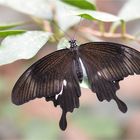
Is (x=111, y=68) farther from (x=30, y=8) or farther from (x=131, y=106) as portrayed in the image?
(x=131, y=106)

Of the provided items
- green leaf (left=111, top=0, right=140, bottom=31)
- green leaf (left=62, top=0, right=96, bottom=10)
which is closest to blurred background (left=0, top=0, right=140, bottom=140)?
green leaf (left=111, top=0, right=140, bottom=31)

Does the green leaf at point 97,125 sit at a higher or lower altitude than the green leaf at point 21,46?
higher

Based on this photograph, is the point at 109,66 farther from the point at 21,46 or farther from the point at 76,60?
the point at 21,46

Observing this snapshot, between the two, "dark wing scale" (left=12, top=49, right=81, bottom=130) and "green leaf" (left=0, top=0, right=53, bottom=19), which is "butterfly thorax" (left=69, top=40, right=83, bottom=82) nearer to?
"dark wing scale" (left=12, top=49, right=81, bottom=130)

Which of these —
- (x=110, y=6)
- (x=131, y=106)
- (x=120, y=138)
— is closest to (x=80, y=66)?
(x=120, y=138)

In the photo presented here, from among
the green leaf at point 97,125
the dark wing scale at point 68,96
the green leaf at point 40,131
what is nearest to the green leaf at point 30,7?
the dark wing scale at point 68,96

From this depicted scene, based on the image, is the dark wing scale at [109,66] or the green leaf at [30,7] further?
the green leaf at [30,7]

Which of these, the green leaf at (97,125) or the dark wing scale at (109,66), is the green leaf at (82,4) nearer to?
the dark wing scale at (109,66)

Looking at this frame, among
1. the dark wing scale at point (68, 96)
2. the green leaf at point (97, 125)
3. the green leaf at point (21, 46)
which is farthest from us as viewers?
the green leaf at point (97, 125)

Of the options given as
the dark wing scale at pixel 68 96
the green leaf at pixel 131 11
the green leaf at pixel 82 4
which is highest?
the green leaf at pixel 131 11
